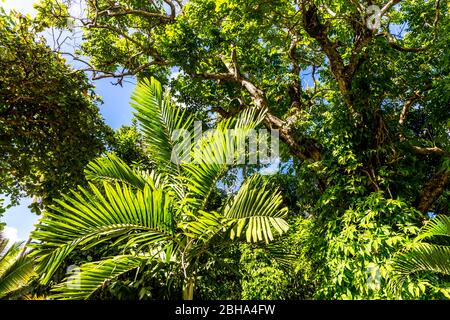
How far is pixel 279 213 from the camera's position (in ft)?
9.61

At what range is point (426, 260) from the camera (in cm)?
357

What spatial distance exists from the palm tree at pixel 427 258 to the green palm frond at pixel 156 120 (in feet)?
9.60

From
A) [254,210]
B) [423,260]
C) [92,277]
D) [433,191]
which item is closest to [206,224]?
[254,210]

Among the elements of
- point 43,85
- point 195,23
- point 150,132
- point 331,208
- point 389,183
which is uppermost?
point 195,23

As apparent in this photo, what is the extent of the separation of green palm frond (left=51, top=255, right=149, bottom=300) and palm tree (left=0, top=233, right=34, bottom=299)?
318 cm

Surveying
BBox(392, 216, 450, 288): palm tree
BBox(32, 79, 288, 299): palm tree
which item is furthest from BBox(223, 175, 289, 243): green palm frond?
BBox(392, 216, 450, 288): palm tree

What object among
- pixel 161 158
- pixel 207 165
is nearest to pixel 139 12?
pixel 161 158

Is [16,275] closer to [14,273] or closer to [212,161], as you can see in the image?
[14,273]

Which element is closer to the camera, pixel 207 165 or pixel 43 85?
pixel 207 165

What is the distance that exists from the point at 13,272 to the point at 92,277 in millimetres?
3713

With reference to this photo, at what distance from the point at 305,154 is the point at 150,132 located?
300 cm

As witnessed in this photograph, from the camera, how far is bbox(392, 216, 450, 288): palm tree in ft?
11.5

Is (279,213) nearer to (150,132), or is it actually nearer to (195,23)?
(150,132)

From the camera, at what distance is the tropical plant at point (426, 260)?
3.50 m
